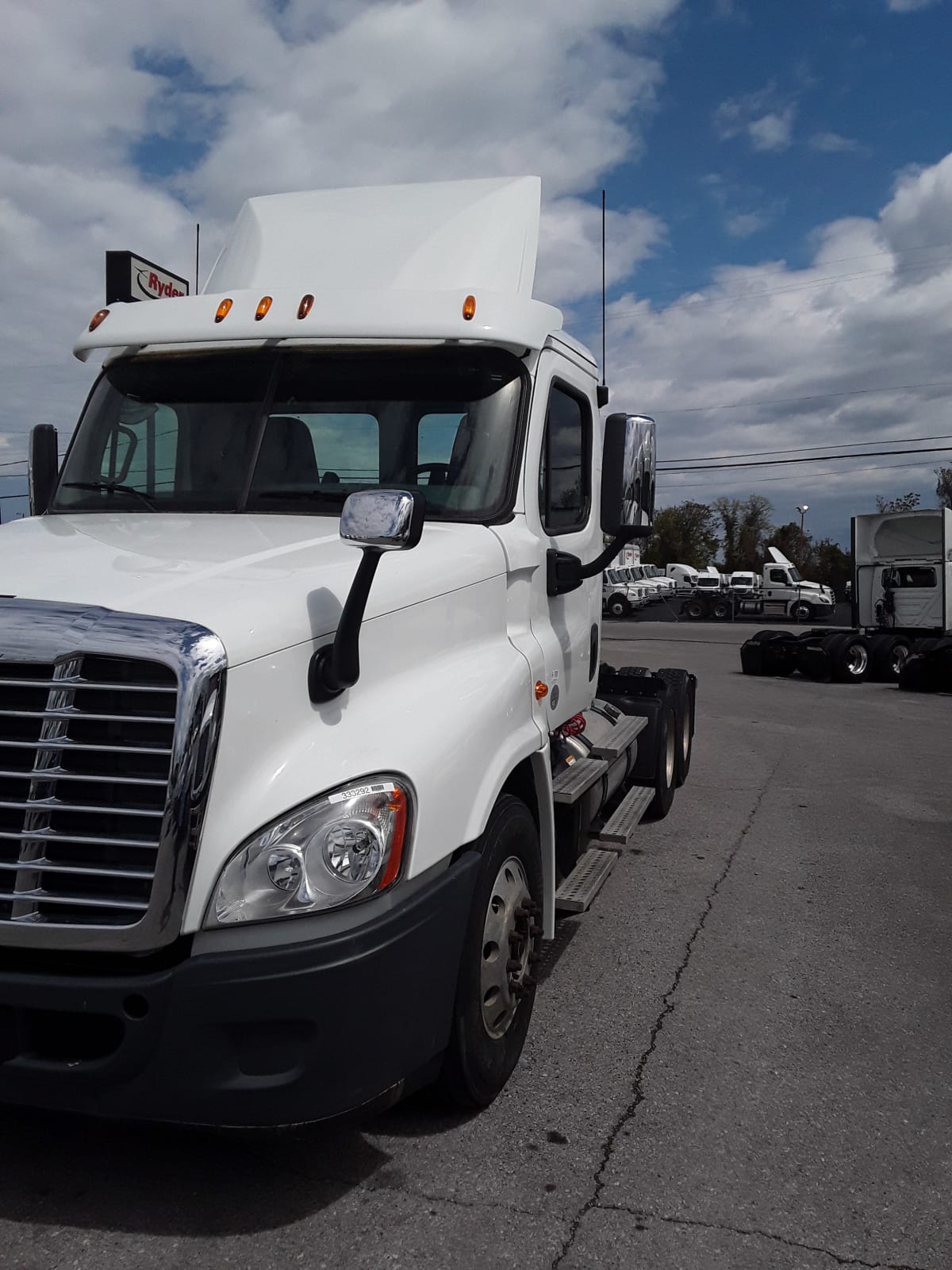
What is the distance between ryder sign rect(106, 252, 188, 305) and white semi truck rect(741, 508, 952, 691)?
13.6 metres

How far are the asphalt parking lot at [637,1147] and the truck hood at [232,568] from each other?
1.31 meters

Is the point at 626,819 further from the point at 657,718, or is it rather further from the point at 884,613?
the point at 884,613

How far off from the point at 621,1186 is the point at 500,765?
1.23m

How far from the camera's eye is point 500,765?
132 inches

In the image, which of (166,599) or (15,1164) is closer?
(166,599)

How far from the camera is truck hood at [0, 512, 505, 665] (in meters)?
2.71

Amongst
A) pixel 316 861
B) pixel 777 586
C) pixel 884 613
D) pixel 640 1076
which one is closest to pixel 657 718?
pixel 640 1076

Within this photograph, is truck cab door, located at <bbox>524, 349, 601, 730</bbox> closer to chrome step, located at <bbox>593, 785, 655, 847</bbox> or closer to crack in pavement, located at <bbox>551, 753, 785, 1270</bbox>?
chrome step, located at <bbox>593, 785, 655, 847</bbox>

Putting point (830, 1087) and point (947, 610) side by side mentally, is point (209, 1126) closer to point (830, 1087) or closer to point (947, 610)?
point (830, 1087)

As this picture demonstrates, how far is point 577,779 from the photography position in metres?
4.67

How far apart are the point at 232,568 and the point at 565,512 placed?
1934mm

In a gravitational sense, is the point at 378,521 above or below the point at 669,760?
above

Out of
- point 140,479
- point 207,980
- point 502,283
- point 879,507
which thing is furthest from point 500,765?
point 879,507

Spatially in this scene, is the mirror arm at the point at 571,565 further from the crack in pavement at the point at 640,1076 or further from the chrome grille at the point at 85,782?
the chrome grille at the point at 85,782
